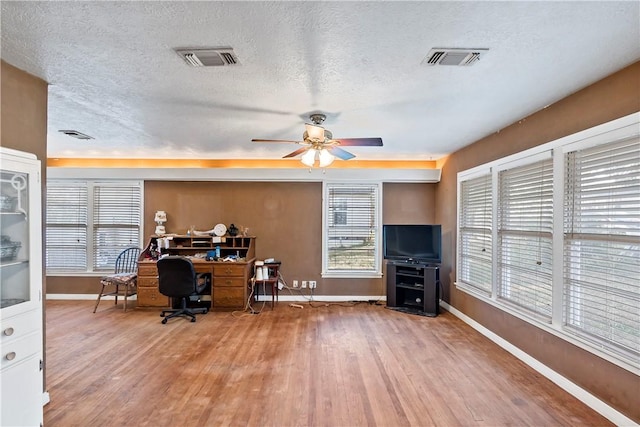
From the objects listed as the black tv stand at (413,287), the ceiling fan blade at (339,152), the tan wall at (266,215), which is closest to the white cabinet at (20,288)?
the ceiling fan blade at (339,152)

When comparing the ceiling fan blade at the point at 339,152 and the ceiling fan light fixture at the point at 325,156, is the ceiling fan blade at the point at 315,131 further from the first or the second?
the ceiling fan blade at the point at 339,152

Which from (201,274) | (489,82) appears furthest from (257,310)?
(489,82)

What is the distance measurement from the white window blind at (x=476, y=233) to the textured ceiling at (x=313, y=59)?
91 centimetres

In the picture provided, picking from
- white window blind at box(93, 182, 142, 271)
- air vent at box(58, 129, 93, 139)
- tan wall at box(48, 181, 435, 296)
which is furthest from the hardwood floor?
air vent at box(58, 129, 93, 139)

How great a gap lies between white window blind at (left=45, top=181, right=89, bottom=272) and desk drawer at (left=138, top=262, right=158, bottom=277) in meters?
1.46

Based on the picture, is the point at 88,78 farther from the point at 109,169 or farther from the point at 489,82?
the point at 109,169

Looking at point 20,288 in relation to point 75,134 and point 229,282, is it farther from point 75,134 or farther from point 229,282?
point 229,282

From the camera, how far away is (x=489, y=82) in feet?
8.04

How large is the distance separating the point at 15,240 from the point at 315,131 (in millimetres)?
2290

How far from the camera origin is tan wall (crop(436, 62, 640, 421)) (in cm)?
221

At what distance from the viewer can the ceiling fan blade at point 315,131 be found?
2.88 m

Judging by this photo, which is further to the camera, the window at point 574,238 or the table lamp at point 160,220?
the table lamp at point 160,220

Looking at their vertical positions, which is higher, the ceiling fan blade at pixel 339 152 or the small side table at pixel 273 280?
the ceiling fan blade at pixel 339 152

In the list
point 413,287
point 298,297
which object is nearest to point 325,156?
point 413,287
